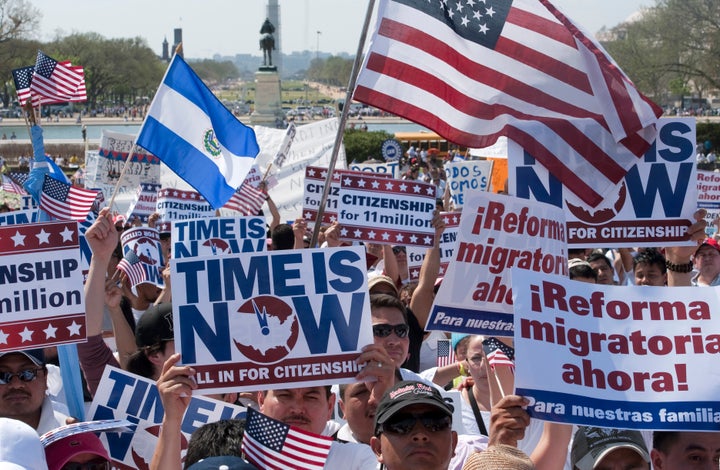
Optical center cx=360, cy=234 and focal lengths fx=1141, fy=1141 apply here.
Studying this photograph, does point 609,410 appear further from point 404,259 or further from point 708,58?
point 708,58

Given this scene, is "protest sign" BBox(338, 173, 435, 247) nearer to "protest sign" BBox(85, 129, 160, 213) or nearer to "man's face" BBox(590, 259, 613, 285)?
"man's face" BBox(590, 259, 613, 285)

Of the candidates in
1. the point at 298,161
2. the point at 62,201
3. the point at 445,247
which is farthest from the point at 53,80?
the point at 298,161

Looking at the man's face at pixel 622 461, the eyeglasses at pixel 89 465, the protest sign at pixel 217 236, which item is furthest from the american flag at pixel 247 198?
the man's face at pixel 622 461

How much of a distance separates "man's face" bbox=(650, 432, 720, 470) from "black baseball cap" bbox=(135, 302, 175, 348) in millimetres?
2779

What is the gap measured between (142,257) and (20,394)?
463cm

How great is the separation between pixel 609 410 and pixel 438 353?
355cm

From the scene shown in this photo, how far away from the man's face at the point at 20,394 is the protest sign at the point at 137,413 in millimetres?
325

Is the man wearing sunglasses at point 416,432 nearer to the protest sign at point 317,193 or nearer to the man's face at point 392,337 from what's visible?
the man's face at point 392,337

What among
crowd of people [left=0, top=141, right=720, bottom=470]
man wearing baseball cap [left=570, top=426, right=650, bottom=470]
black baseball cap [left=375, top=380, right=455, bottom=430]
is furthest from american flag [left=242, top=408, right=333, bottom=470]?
man wearing baseball cap [left=570, top=426, right=650, bottom=470]

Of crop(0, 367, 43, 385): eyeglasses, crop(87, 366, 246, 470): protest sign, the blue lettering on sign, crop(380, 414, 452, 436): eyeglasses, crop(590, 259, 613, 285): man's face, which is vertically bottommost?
crop(590, 259, 613, 285): man's face

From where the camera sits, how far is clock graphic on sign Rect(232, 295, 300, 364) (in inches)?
185

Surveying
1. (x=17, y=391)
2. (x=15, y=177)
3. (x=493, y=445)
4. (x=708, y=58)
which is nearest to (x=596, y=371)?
(x=493, y=445)

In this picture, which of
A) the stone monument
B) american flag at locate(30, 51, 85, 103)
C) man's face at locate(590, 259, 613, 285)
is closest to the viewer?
american flag at locate(30, 51, 85, 103)

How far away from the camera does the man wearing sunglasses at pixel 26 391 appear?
16.4 ft
